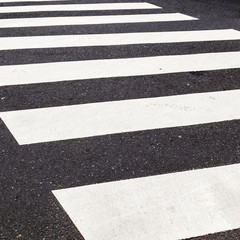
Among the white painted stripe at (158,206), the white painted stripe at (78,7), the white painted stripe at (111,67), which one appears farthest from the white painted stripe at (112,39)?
the white painted stripe at (158,206)

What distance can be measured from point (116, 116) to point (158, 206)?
1293 millimetres

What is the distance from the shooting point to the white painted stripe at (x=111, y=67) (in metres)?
4.71

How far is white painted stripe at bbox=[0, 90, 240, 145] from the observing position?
3598 mm

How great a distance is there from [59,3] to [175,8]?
2179mm

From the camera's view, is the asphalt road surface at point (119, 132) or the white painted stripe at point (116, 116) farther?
the white painted stripe at point (116, 116)

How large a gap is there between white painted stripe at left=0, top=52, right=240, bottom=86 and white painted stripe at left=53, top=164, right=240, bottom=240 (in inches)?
79.2

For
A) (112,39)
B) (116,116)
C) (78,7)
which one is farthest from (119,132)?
(78,7)

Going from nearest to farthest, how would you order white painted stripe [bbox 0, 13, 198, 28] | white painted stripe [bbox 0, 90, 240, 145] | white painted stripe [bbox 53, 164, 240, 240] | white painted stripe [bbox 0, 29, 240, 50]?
white painted stripe [bbox 53, 164, 240, 240] < white painted stripe [bbox 0, 90, 240, 145] < white painted stripe [bbox 0, 29, 240, 50] < white painted stripe [bbox 0, 13, 198, 28]

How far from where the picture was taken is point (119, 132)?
362 cm

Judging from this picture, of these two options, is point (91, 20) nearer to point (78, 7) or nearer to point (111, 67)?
point (78, 7)

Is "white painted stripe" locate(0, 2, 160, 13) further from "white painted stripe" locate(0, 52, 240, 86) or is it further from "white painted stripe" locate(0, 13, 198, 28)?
"white painted stripe" locate(0, 52, 240, 86)

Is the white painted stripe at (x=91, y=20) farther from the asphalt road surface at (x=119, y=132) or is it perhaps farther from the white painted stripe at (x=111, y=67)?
the white painted stripe at (x=111, y=67)

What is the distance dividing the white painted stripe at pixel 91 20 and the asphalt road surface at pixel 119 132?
0.54 feet

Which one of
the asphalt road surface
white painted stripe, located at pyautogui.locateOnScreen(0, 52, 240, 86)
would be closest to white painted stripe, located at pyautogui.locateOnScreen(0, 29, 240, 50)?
the asphalt road surface
